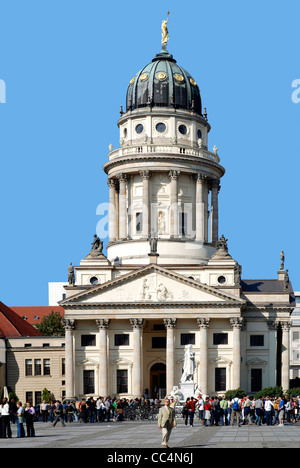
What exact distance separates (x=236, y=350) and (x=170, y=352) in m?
6.64

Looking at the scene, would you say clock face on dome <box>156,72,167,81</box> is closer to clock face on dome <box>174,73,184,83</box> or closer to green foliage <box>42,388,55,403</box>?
clock face on dome <box>174,73,184,83</box>

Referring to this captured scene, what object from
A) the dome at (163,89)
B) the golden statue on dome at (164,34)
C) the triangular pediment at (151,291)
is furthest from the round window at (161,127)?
the triangular pediment at (151,291)

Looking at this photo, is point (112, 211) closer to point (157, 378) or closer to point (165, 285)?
point (165, 285)

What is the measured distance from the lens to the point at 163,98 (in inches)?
4299

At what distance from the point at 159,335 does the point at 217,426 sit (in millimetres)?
42804

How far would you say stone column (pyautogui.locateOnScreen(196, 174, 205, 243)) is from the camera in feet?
347

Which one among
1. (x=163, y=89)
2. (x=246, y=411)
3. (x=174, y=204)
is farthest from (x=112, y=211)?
(x=246, y=411)

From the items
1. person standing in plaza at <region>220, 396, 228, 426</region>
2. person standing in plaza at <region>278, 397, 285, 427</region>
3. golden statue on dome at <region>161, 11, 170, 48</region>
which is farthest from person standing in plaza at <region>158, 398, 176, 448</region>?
golden statue on dome at <region>161, 11, 170, 48</region>

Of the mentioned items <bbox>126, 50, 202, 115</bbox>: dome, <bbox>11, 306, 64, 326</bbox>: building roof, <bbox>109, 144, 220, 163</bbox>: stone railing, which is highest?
<bbox>126, 50, 202, 115</bbox>: dome

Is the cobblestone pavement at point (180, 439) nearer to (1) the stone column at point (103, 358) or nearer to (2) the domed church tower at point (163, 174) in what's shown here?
(1) the stone column at point (103, 358)

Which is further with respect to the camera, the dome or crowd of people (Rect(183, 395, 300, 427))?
the dome

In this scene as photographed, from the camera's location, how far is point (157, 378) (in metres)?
97.6

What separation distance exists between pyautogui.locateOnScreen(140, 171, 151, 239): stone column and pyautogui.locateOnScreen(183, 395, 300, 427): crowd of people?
154ft
